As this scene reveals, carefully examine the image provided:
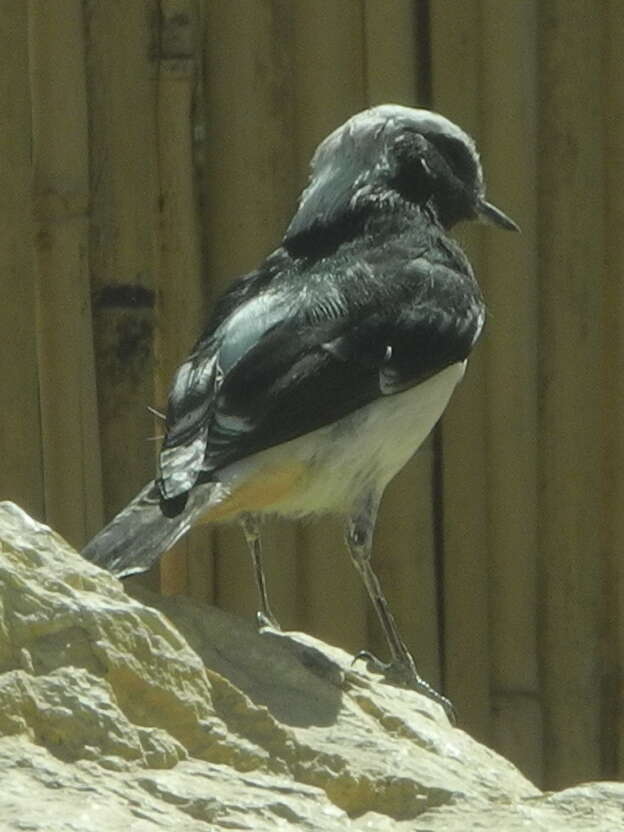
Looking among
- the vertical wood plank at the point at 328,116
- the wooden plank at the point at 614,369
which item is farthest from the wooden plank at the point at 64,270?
the wooden plank at the point at 614,369

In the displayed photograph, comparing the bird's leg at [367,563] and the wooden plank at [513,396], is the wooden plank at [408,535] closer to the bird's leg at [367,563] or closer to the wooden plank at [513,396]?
the wooden plank at [513,396]

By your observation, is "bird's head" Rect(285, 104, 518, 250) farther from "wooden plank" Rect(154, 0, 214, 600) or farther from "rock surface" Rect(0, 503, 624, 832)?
"rock surface" Rect(0, 503, 624, 832)

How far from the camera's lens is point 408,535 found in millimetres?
5680

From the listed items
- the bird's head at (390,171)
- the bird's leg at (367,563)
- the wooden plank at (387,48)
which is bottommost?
the bird's leg at (367,563)

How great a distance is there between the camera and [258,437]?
13.6ft

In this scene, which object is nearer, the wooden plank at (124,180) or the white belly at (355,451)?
the white belly at (355,451)

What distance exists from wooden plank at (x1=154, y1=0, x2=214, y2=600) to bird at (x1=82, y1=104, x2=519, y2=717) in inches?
19.2

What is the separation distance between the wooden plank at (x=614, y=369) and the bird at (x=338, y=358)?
57 centimetres

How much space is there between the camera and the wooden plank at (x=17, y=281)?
5598 mm

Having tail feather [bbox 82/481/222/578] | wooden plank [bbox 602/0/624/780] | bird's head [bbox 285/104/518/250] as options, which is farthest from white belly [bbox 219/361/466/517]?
wooden plank [bbox 602/0/624/780]

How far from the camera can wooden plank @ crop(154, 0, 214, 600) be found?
18.2 feet

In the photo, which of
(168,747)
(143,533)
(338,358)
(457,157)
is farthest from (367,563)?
(168,747)

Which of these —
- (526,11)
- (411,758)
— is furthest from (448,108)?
(411,758)

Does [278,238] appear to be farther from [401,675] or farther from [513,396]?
[401,675]
